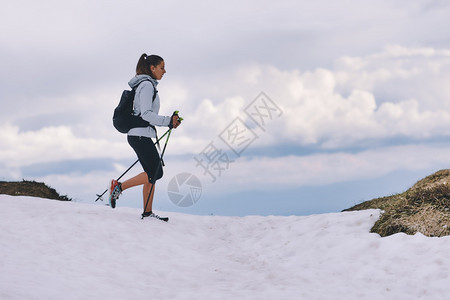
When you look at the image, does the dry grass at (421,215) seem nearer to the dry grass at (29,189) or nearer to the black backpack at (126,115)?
the black backpack at (126,115)

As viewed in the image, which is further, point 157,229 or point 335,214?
point 335,214

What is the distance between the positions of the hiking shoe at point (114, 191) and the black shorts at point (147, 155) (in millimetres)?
855

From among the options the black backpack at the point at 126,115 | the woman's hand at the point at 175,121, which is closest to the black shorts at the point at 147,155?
the black backpack at the point at 126,115

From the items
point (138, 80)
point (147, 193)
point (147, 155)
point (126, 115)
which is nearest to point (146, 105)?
point (126, 115)

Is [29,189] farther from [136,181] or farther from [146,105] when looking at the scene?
[146,105]

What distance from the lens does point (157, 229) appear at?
11.3m

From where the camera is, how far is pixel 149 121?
1105cm

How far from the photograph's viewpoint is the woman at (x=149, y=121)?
36.3 feet

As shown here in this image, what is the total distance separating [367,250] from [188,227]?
16.2 ft

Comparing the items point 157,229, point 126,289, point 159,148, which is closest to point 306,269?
point 126,289

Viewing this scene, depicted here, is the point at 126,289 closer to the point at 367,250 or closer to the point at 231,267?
the point at 231,267

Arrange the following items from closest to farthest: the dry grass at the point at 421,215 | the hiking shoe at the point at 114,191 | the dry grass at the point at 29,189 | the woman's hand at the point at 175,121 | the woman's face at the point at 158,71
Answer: the dry grass at the point at 421,215 → the woman's hand at the point at 175,121 → the woman's face at the point at 158,71 → the hiking shoe at the point at 114,191 → the dry grass at the point at 29,189

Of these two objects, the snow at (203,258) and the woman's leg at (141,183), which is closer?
the snow at (203,258)

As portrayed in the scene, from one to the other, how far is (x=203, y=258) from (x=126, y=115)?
3.96m
